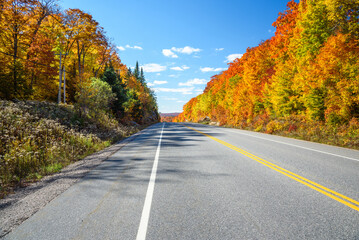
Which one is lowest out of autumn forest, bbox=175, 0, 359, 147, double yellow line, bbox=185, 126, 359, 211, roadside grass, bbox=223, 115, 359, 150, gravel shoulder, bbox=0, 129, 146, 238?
gravel shoulder, bbox=0, 129, 146, 238

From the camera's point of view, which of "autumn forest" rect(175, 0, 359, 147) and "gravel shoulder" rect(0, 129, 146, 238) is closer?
"gravel shoulder" rect(0, 129, 146, 238)

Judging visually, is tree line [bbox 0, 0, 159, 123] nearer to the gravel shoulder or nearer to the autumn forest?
the gravel shoulder

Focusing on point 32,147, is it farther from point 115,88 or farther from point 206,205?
point 115,88

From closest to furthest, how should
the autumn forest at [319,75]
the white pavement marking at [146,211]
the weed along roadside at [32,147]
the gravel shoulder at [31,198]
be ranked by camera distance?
the white pavement marking at [146,211], the gravel shoulder at [31,198], the weed along roadside at [32,147], the autumn forest at [319,75]

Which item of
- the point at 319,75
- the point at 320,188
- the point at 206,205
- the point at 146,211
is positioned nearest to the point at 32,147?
the point at 146,211

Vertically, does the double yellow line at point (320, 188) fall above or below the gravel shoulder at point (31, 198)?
above

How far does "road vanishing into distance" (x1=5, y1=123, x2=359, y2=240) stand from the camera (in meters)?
2.50

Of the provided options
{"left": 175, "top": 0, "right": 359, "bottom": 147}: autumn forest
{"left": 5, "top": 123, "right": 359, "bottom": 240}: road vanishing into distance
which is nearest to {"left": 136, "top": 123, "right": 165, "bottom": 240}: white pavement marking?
{"left": 5, "top": 123, "right": 359, "bottom": 240}: road vanishing into distance

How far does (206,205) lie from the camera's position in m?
3.22

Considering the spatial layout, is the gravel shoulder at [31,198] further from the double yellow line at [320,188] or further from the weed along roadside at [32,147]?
the double yellow line at [320,188]

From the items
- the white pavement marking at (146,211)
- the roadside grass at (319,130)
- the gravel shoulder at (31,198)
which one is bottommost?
the gravel shoulder at (31,198)

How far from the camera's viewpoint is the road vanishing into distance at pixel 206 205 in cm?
250

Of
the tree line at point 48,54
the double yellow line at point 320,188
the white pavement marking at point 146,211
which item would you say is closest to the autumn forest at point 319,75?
the double yellow line at point 320,188

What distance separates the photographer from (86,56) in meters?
28.6
